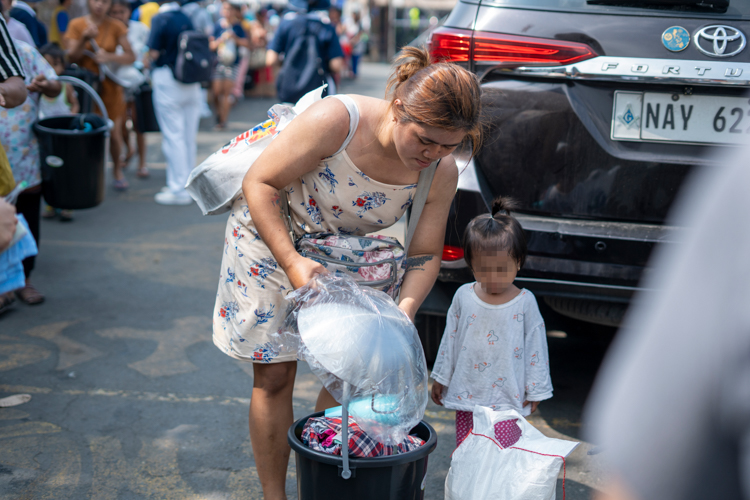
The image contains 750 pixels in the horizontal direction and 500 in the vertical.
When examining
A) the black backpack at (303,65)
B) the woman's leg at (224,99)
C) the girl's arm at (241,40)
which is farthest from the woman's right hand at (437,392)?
the girl's arm at (241,40)

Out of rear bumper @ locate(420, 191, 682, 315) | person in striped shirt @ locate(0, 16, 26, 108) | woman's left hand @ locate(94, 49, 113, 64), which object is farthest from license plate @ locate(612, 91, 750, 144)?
woman's left hand @ locate(94, 49, 113, 64)

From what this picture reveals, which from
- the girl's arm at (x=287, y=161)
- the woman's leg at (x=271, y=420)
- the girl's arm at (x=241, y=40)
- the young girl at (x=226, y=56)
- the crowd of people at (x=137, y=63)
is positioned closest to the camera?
the girl's arm at (x=287, y=161)

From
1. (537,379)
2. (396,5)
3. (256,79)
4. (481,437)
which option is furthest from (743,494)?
(396,5)

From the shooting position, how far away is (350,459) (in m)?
1.77

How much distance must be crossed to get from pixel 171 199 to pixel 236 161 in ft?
16.0

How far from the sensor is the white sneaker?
6.80m

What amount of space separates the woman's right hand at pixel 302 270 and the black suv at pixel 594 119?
33.9 inches

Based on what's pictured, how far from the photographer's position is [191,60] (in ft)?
21.1

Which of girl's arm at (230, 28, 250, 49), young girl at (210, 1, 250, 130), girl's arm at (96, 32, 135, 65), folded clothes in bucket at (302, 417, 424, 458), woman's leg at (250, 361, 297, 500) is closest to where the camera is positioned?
folded clothes in bucket at (302, 417, 424, 458)

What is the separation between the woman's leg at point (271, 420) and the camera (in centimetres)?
224

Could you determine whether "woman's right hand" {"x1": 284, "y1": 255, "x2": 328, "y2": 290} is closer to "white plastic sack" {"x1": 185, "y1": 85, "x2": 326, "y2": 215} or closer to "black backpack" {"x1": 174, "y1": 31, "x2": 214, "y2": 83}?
"white plastic sack" {"x1": 185, "y1": 85, "x2": 326, "y2": 215}

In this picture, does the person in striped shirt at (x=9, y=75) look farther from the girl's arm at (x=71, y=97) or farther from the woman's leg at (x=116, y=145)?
the woman's leg at (x=116, y=145)

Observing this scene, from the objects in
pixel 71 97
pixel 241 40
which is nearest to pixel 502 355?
pixel 71 97

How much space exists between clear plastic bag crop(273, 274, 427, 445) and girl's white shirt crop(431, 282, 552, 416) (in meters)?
0.49
